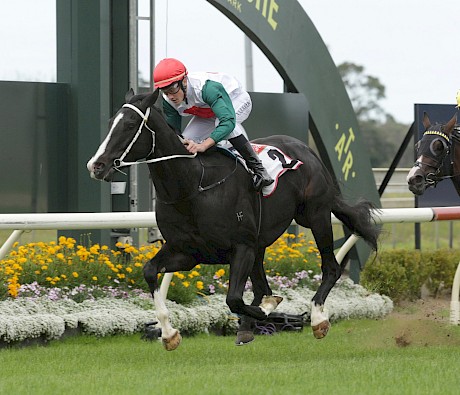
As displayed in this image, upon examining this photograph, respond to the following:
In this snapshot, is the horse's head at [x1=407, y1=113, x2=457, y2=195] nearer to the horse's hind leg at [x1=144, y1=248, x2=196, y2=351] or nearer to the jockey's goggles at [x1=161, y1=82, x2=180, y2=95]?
the horse's hind leg at [x1=144, y1=248, x2=196, y2=351]

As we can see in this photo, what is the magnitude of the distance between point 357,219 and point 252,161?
1262 millimetres

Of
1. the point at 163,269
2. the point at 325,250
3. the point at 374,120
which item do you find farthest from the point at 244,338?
the point at 374,120

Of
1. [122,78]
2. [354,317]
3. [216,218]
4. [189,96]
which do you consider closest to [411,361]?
[216,218]

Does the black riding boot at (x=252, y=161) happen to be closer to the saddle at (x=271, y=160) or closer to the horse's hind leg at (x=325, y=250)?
the saddle at (x=271, y=160)

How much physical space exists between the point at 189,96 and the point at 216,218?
721 millimetres

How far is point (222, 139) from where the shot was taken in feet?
19.9

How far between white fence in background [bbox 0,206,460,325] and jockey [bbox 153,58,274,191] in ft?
3.02

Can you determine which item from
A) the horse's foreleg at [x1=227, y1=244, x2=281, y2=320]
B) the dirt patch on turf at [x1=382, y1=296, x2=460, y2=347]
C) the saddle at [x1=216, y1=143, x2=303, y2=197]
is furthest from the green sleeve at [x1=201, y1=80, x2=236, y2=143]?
the dirt patch on turf at [x1=382, y1=296, x2=460, y2=347]

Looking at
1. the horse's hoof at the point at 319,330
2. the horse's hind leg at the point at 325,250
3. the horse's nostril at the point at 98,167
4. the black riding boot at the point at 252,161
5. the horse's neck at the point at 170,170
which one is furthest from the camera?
the horse's hind leg at the point at 325,250

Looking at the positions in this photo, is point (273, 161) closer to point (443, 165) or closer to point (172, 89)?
point (172, 89)

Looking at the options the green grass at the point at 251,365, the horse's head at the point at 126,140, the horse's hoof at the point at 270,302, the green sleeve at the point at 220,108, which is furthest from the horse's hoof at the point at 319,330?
the horse's head at the point at 126,140

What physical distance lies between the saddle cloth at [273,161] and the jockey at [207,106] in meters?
0.10

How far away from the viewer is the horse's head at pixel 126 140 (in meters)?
5.57

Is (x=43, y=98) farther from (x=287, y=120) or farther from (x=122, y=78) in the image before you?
(x=287, y=120)
